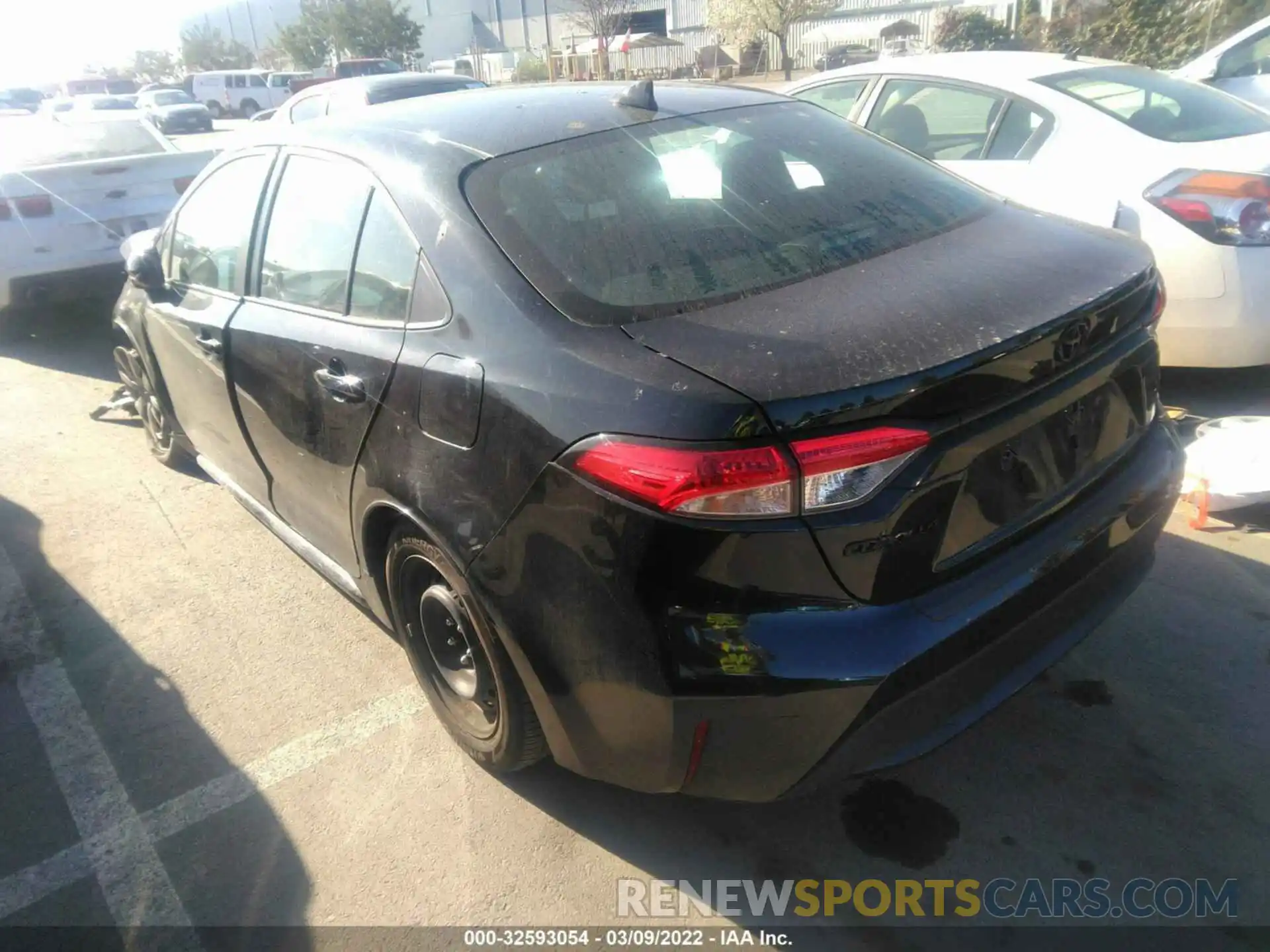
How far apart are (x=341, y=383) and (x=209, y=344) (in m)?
1.07

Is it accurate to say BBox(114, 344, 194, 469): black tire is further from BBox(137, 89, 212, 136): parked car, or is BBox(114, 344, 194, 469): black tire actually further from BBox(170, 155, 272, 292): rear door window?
BBox(137, 89, 212, 136): parked car

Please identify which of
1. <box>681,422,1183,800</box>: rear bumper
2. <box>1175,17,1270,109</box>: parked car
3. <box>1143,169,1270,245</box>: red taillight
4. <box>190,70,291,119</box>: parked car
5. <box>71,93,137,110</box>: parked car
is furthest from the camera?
<box>190,70,291,119</box>: parked car

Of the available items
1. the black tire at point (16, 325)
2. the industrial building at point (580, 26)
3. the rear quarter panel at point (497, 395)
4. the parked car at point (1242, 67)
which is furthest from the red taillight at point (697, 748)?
the industrial building at point (580, 26)

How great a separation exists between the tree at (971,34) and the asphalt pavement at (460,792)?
24.6m

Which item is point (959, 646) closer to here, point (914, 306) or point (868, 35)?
point (914, 306)

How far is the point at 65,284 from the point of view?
6.77m

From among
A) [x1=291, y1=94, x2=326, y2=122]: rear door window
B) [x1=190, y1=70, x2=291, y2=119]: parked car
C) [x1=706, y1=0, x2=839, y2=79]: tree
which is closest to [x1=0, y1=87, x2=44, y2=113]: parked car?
[x1=190, y1=70, x2=291, y2=119]: parked car

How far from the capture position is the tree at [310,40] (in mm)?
55188

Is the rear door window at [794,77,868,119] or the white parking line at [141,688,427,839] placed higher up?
the rear door window at [794,77,868,119]

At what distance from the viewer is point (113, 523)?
4.45 metres

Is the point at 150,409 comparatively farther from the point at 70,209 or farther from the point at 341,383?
the point at 341,383

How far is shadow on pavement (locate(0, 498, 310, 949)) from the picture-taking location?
236 cm

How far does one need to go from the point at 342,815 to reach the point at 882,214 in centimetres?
219

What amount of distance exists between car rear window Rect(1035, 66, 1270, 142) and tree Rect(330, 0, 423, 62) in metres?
54.9
